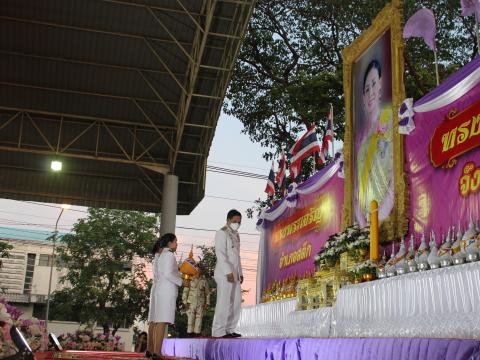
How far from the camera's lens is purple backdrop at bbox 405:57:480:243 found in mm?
5664

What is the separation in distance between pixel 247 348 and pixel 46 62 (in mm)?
8506

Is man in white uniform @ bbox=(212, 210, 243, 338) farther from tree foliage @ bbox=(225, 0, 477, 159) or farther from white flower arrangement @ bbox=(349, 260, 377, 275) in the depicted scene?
tree foliage @ bbox=(225, 0, 477, 159)

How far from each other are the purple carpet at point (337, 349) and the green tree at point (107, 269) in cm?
1911

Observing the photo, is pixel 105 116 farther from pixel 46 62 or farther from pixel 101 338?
pixel 101 338

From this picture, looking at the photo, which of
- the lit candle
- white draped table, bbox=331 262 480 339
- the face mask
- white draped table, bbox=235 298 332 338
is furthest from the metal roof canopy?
white draped table, bbox=331 262 480 339

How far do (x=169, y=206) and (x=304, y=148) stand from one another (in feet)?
12.8

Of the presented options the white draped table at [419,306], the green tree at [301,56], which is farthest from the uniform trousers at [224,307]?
the green tree at [301,56]

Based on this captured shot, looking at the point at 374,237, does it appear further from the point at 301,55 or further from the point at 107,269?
the point at 107,269

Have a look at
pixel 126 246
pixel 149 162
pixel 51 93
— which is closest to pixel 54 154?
pixel 51 93

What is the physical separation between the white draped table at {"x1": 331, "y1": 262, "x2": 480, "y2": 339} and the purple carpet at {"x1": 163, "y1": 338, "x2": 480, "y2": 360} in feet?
1.74

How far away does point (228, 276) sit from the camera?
600 cm

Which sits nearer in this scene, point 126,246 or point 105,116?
point 105,116

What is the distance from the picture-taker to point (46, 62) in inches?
462

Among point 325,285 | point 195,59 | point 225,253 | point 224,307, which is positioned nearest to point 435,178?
point 325,285
